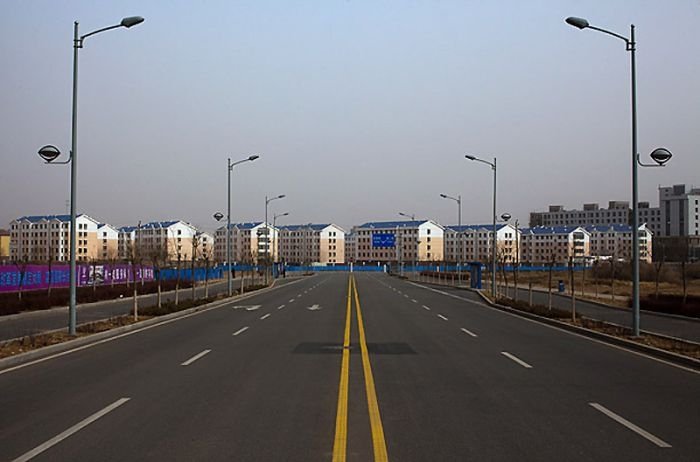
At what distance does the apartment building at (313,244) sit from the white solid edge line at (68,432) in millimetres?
170258

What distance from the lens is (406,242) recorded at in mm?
166250

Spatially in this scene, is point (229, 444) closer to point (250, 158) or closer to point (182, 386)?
point (182, 386)

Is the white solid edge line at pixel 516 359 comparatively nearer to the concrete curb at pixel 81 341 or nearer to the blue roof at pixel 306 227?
the concrete curb at pixel 81 341

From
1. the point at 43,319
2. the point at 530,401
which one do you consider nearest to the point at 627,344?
the point at 530,401

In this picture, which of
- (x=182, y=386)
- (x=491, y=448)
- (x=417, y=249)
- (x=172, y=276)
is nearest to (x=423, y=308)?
(x=182, y=386)

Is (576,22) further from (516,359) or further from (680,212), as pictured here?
(680,212)

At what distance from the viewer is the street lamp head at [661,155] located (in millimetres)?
19281

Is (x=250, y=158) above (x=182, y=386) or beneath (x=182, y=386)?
above

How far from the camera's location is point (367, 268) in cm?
15850

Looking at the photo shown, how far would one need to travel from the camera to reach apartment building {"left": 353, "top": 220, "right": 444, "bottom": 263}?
159 metres

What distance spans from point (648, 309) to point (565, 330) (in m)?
12.6

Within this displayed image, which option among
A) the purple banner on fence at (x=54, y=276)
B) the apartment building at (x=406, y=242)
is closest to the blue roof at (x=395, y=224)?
the apartment building at (x=406, y=242)

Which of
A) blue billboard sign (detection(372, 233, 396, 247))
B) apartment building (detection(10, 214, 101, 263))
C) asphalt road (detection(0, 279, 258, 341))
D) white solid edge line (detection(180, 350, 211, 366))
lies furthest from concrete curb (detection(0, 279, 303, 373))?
apartment building (detection(10, 214, 101, 263))

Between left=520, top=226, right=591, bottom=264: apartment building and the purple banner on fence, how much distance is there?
104 m
